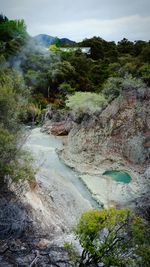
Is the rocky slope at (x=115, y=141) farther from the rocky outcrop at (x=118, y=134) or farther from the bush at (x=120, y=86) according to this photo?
the bush at (x=120, y=86)

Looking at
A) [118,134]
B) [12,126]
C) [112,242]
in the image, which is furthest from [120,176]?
[112,242]

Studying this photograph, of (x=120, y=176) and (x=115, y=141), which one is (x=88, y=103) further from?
(x=120, y=176)

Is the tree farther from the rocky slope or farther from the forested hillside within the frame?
the rocky slope

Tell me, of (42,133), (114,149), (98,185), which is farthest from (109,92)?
(98,185)

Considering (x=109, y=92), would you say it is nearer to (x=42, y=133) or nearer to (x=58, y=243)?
(x=42, y=133)

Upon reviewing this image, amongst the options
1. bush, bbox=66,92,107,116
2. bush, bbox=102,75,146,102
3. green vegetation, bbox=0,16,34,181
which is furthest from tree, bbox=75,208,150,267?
bush, bbox=102,75,146,102

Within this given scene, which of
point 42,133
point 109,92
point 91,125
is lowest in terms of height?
point 42,133

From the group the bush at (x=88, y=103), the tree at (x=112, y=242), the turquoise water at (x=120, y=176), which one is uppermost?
the tree at (x=112, y=242)

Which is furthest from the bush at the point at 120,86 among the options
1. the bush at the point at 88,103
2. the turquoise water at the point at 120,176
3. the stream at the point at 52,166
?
the turquoise water at the point at 120,176
